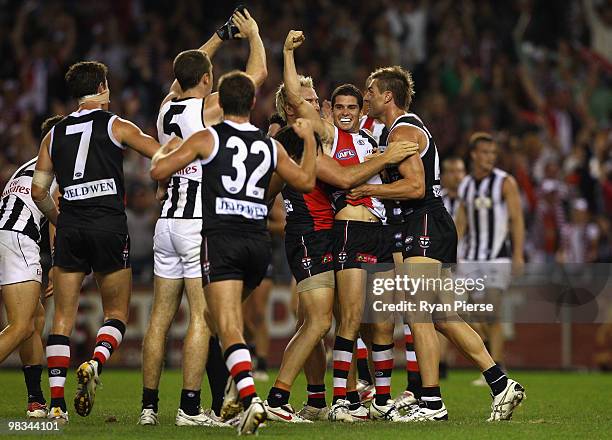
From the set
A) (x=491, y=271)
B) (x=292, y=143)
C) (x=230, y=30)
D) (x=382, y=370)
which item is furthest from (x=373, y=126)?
(x=491, y=271)

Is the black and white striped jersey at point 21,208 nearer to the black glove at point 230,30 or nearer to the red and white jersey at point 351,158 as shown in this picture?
the black glove at point 230,30

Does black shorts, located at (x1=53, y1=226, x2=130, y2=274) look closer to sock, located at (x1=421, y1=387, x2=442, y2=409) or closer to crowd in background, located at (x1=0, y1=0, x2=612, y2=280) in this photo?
sock, located at (x1=421, y1=387, x2=442, y2=409)

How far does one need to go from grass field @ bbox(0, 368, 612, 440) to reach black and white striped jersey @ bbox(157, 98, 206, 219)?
1.67 m

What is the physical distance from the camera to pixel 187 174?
29.4 feet

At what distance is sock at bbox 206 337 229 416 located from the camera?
31.5ft

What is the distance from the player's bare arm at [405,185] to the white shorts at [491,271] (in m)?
5.33

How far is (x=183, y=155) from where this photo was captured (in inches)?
316

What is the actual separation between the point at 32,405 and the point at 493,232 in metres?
6.69

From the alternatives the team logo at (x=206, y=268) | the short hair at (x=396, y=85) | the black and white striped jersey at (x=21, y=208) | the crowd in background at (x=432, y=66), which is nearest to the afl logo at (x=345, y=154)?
the short hair at (x=396, y=85)

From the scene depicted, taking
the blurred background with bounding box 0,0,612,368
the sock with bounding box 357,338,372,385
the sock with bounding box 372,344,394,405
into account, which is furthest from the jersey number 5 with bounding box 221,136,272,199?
the blurred background with bounding box 0,0,612,368

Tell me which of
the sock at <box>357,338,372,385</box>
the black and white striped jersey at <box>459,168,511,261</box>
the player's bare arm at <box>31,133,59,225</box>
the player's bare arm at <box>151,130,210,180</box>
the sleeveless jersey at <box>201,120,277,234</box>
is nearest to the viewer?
the player's bare arm at <box>151,130,210,180</box>

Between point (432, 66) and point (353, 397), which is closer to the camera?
point (353, 397)

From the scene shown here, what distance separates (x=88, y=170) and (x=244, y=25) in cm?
173

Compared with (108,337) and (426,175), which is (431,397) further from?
(108,337)
